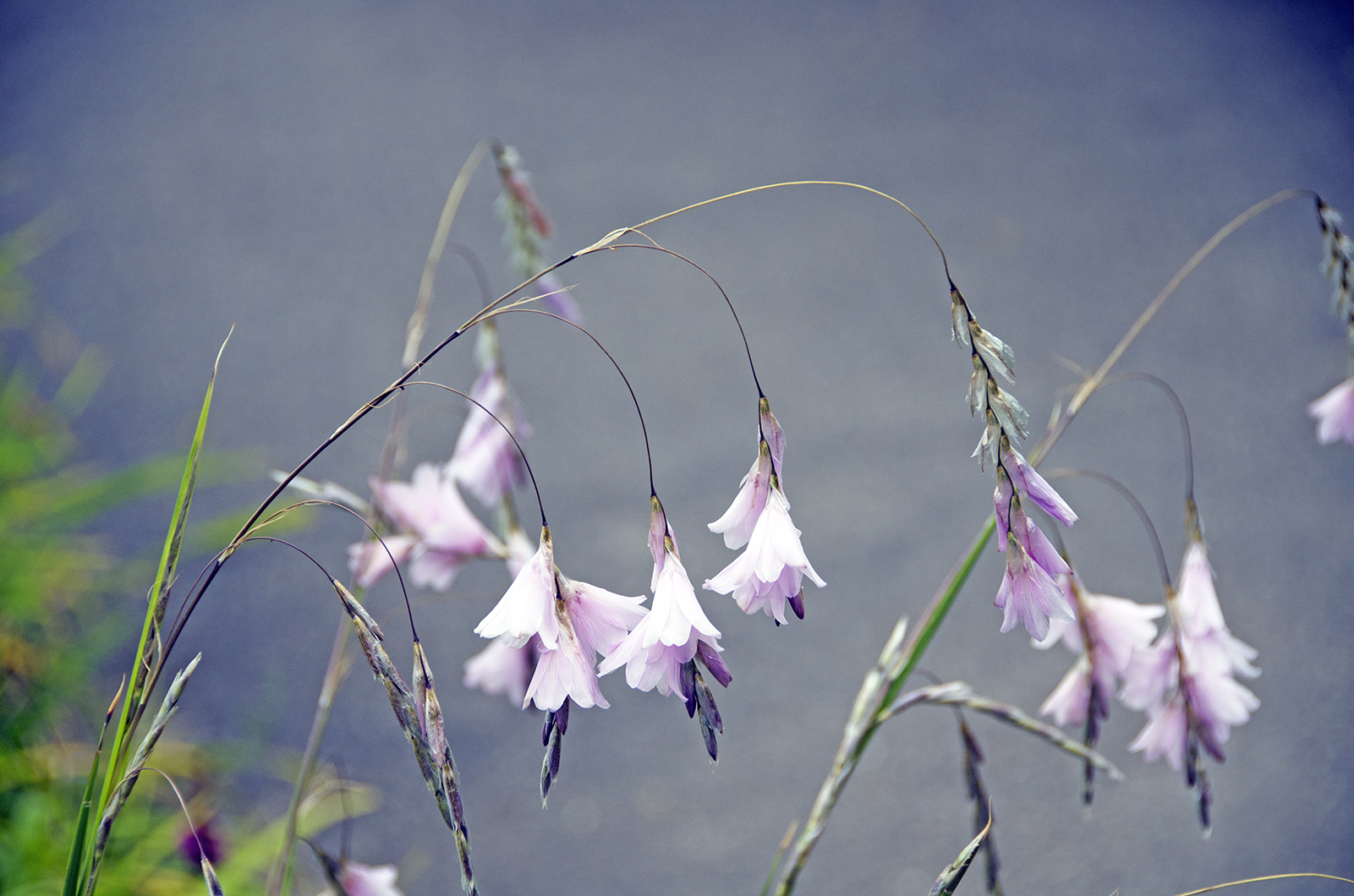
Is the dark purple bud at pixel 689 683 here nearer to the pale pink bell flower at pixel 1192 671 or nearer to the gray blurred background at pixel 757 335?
the pale pink bell flower at pixel 1192 671

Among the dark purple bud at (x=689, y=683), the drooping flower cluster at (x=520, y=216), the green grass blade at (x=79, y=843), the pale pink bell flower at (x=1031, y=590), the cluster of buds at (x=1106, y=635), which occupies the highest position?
the drooping flower cluster at (x=520, y=216)

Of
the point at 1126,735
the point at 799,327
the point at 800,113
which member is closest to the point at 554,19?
the point at 800,113

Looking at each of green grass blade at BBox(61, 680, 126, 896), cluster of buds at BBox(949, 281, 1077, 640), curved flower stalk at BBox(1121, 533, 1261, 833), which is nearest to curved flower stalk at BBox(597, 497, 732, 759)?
cluster of buds at BBox(949, 281, 1077, 640)

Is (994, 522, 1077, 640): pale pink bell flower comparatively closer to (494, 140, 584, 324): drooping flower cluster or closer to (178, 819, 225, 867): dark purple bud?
(494, 140, 584, 324): drooping flower cluster

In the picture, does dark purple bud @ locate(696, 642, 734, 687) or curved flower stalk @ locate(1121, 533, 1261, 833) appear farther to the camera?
curved flower stalk @ locate(1121, 533, 1261, 833)

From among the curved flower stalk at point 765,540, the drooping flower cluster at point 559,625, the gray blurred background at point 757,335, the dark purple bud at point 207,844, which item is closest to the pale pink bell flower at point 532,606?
the drooping flower cluster at point 559,625

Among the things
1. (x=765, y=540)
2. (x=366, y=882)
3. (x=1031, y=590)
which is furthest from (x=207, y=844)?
(x=1031, y=590)
